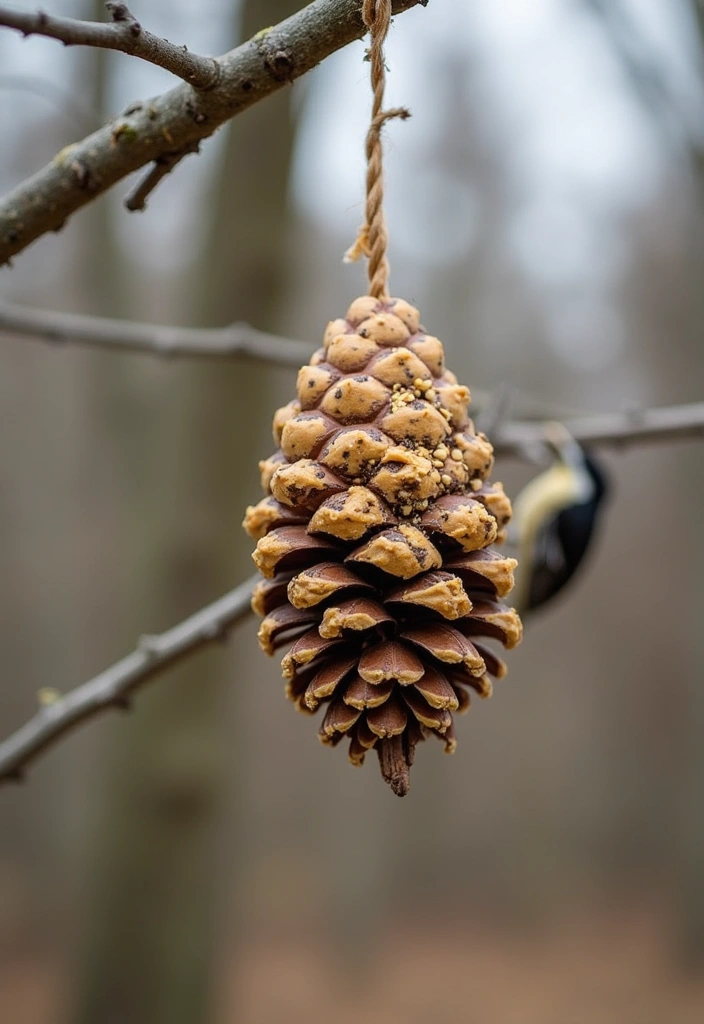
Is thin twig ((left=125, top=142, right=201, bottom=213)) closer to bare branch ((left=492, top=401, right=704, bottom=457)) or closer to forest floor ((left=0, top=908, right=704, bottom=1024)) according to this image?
bare branch ((left=492, top=401, right=704, bottom=457))

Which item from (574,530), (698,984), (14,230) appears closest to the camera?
(14,230)

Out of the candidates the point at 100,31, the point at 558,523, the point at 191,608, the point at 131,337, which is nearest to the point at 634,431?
the point at 558,523

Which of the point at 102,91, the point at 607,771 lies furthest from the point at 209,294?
the point at 607,771

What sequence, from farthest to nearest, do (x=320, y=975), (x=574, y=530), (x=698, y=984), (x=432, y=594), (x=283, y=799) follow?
(x=283, y=799) → (x=320, y=975) → (x=698, y=984) → (x=574, y=530) → (x=432, y=594)

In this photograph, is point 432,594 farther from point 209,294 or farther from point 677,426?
point 209,294

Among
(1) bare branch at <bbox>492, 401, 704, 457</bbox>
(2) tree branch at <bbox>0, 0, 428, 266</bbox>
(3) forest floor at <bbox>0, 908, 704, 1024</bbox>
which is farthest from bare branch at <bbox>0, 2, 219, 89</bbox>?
(3) forest floor at <bbox>0, 908, 704, 1024</bbox>

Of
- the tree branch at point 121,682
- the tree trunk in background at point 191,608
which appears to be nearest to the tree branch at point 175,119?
the tree branch at point 121,682
